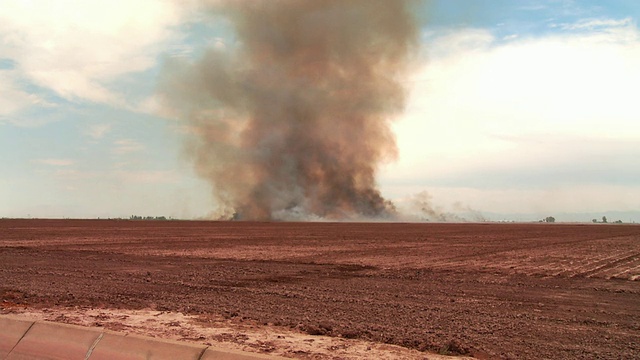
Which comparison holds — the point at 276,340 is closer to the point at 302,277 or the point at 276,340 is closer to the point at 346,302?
the point at 346,302

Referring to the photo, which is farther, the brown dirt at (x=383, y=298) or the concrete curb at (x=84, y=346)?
the brown dirt at (x=383, y=298)

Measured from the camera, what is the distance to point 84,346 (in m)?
6.71

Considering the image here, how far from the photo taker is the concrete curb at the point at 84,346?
6.12 m

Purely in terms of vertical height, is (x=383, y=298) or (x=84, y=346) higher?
(x=84, y=346)

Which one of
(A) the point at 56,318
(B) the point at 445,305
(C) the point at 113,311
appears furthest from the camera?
(B) the point at 445,305

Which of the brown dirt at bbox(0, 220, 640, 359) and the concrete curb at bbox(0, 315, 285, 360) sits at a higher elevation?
the concrete curb at bbox(0, 315, 285, 360)

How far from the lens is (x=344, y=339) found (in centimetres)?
809

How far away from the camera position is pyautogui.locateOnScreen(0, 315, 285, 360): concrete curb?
612cm

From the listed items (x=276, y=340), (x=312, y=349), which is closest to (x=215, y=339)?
(x=276, y=340)

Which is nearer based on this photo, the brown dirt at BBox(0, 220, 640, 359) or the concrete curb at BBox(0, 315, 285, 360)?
the concrete curb at BBox(0, 315, 285, 360)

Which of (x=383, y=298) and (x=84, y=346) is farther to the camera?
(x=383, y=298)

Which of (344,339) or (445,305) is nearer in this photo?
(344,339)

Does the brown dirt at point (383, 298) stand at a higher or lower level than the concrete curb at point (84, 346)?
lower

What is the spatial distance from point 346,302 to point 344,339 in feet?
12.6
